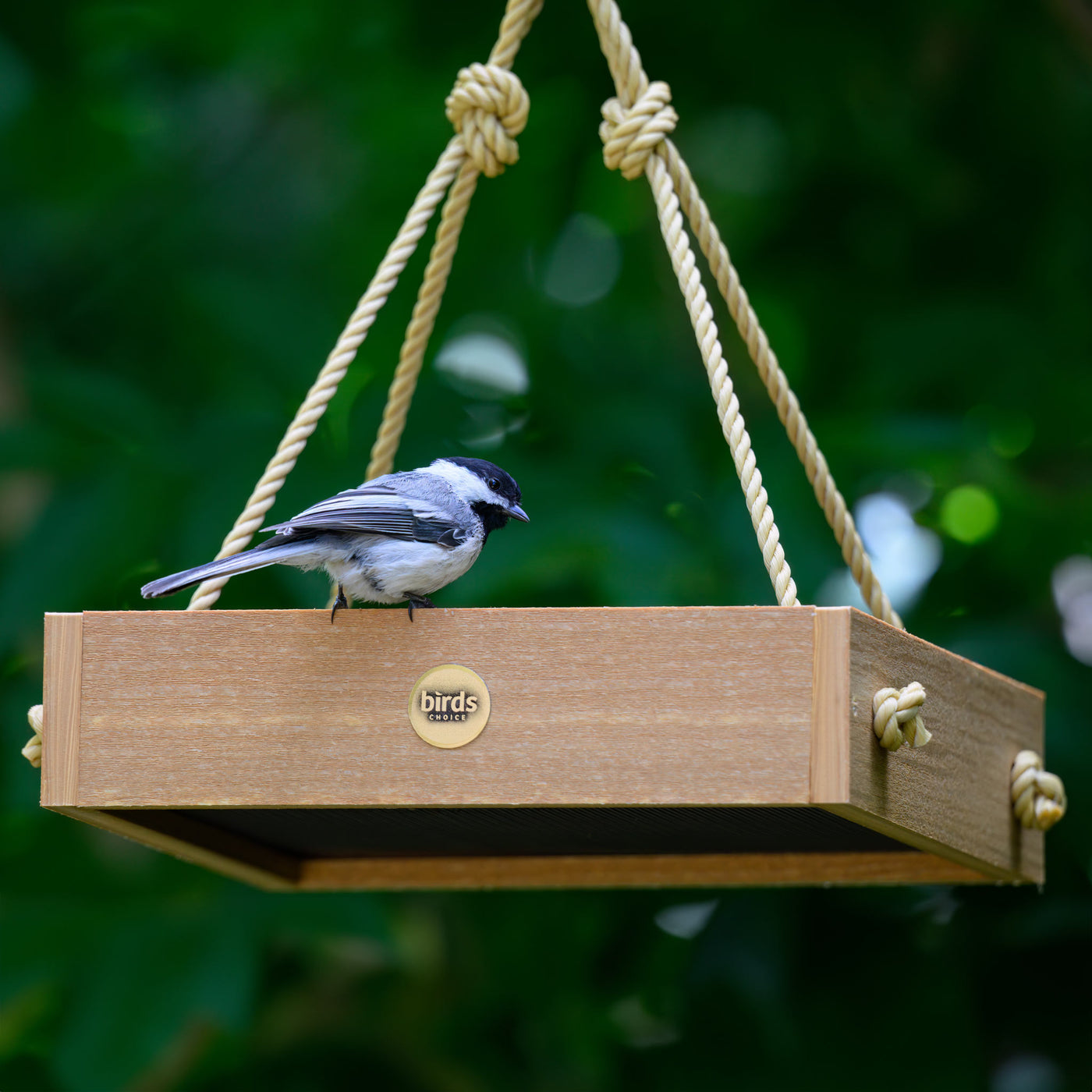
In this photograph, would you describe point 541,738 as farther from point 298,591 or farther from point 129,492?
point 129,492

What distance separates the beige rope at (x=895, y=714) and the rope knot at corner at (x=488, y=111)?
3.01 ft

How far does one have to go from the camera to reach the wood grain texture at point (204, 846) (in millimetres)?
1718

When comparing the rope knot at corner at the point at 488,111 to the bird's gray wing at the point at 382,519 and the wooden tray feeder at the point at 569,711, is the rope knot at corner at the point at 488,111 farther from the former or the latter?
the bird's gray wing at the point at 382,519

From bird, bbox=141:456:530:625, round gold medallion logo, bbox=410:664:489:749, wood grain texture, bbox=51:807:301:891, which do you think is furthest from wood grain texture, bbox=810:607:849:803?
wood grain texture, bbox=51:807:301:891

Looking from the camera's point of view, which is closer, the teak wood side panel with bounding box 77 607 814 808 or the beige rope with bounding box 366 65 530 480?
the teak wood side panel with bounding box 77 607 814 808

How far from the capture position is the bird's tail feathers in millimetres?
1501

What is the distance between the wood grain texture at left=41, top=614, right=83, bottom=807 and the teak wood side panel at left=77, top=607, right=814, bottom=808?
1cm

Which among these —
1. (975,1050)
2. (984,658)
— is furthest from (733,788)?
(975,1050)

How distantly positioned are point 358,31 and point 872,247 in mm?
1199

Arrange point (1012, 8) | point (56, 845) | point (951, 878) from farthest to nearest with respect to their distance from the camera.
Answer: point (1012, 8)
point (56, 845)
point (951, 878)

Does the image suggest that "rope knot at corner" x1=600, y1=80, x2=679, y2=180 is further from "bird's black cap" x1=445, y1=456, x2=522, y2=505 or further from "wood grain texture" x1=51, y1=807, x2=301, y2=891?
"wood grain texture" x1=51, y1=807, x2=301, y2=891

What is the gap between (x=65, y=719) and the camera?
1.61 metres

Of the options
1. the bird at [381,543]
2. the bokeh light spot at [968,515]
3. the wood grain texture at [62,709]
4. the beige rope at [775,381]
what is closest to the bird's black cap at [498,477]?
the bird at [381,543]

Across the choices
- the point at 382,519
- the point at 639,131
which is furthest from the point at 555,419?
the point at 382,519
